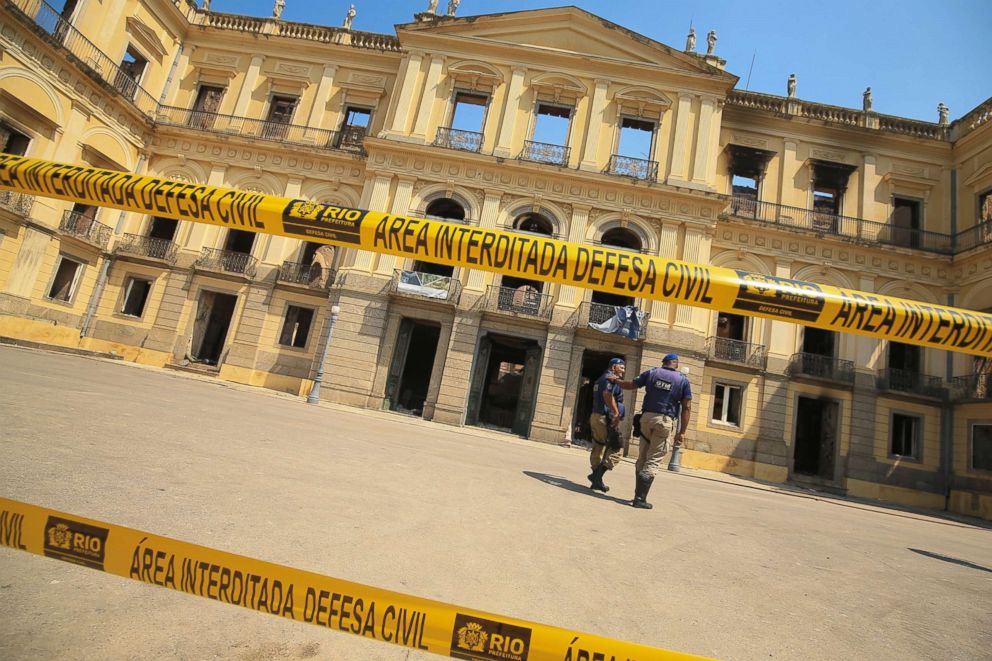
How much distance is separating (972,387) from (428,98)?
72.1ft

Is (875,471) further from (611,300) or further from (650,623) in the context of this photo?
(650,623)

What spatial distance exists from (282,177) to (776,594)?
21.8 m

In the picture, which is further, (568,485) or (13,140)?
(13,140)

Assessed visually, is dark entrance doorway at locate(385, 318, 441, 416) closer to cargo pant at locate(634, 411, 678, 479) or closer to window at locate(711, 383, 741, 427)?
window at locate(711, 383, 741, 427)

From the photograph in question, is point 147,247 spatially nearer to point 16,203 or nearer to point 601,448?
point 16,203

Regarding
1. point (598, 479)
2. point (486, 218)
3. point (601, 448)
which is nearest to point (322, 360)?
point (486, 218)

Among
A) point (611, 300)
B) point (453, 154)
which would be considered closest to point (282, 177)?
point (453, 154)

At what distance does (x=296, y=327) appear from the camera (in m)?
19.4

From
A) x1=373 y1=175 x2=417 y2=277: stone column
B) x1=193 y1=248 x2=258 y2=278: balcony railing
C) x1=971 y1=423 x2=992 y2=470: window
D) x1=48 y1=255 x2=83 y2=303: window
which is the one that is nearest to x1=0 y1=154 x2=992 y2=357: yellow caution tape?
x1=373 y1=175 x2=417 y2=277: stone column

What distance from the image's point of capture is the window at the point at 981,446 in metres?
16.4

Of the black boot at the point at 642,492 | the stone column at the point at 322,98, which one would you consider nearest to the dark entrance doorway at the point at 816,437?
the black boot at the point at 642,492

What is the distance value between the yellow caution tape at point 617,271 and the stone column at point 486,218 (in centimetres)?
1464

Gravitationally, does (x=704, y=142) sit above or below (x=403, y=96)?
below

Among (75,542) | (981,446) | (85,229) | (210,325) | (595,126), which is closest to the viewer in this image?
(75,542)
